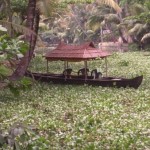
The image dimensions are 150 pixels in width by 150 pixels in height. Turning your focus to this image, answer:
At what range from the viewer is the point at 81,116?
854cm

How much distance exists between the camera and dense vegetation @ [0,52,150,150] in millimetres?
6012

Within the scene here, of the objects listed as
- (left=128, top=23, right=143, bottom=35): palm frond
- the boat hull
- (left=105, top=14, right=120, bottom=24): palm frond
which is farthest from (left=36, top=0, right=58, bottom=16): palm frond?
(left=105, top=14, right=120, bottom=24): palm frond

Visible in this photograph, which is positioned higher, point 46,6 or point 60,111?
point 46,6

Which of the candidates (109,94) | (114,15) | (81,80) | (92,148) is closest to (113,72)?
(81,80)

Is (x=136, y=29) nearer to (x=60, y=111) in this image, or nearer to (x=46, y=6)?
(x=46, y=6)

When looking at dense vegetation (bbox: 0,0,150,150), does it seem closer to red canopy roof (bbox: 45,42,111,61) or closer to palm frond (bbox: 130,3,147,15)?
red canopy roof (bbox: 45,42,111,61)

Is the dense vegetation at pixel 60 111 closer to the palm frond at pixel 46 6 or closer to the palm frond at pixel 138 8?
the palm frond at pixel 46 6

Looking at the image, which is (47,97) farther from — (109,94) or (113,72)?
(113,72)

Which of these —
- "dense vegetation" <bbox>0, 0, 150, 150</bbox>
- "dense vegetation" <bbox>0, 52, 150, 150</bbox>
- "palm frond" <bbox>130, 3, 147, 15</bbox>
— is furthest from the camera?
"palm frond" <bbox>130, 3, 147, 15</bbox>

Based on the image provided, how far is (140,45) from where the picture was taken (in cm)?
3347

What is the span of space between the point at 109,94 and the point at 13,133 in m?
9.49

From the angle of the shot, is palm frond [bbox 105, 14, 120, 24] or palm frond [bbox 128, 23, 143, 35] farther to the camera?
palm frond [bbox 105, 14, 120, 24]

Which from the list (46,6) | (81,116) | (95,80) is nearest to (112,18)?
(95,80)

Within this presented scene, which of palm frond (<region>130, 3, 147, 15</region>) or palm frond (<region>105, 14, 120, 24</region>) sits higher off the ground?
palm frond (<region>130, 3, 147, 15</region>)
